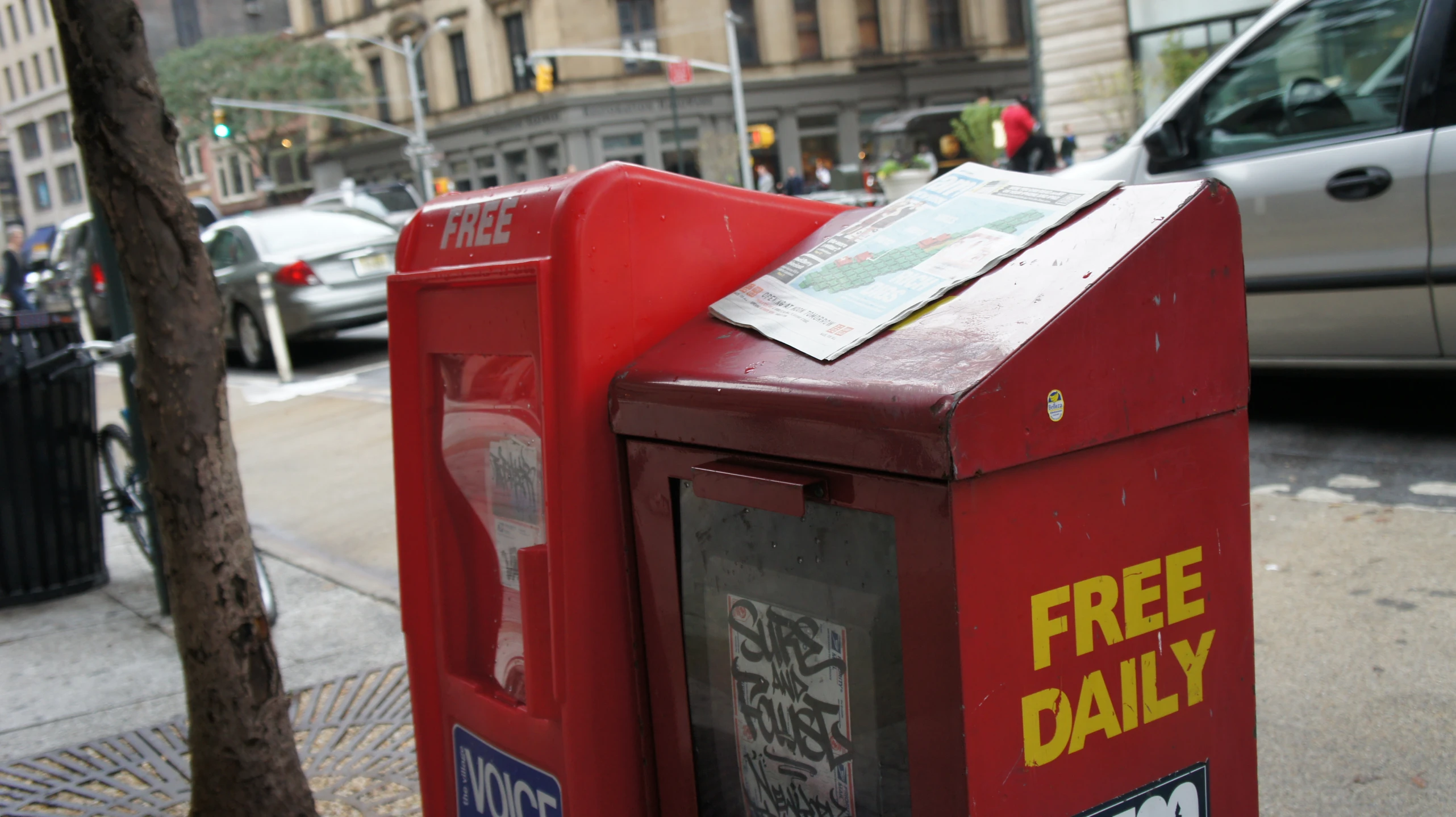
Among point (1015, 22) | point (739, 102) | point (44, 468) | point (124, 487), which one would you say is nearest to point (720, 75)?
point (739, 102)

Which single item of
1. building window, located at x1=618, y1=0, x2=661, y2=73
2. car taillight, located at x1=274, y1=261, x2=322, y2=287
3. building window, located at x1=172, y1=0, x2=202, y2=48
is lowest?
car taillight, located at x1=274, y1=261, x2=322, y2=287

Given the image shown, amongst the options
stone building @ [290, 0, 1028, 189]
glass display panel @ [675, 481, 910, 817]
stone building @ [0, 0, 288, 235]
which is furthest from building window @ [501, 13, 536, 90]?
glass display panel @ [675, 481, 910, 817]

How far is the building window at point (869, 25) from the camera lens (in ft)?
140

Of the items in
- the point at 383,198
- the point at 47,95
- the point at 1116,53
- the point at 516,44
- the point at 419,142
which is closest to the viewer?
the point at 1116,53

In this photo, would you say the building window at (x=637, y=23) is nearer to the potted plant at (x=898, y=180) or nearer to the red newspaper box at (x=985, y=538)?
the potted plant at (x=898, y=180)

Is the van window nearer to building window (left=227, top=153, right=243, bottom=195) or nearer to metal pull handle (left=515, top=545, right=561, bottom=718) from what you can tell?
metal pull handle (left=515, top=545, right=561, bottom=718)

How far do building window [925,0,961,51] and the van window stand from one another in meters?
40.2

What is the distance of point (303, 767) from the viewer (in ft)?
10.6

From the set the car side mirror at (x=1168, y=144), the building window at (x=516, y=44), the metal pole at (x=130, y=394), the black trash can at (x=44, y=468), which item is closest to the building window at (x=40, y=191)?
the building window at (x=516, y=44)

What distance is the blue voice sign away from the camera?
1917 mm

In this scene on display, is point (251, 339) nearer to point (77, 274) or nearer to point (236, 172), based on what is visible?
point (77, 274)

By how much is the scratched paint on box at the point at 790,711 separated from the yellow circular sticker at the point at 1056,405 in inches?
15.2

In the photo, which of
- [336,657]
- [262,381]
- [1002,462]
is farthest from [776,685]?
[262,381]

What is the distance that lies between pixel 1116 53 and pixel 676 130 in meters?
23.6
